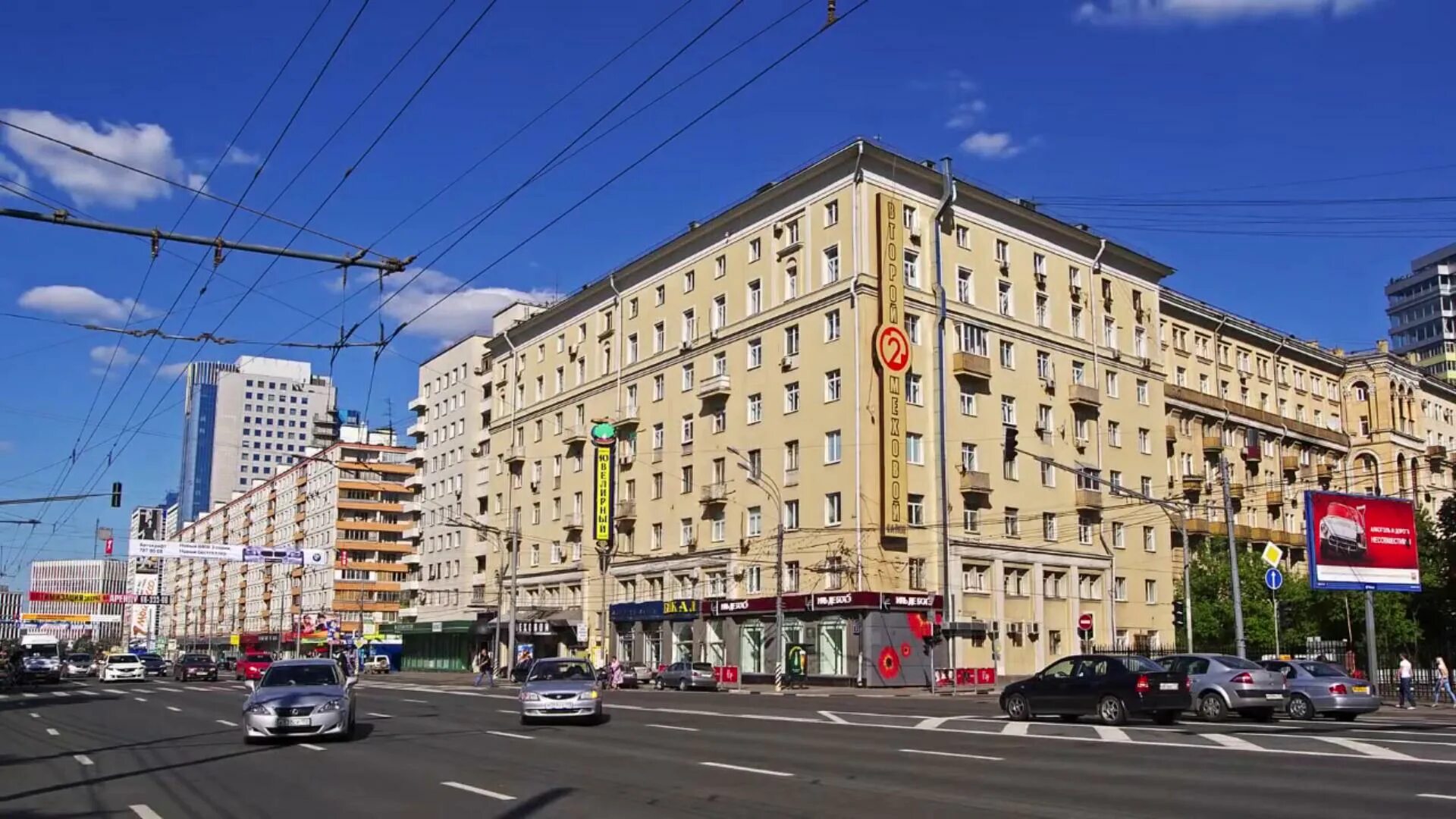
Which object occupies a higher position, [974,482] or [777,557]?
[974,482]

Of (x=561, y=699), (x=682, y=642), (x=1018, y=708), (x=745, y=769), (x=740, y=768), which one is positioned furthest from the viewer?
(x=682, y=642)

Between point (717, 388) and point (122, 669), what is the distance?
31.2 meters

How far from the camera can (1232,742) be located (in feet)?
64.2

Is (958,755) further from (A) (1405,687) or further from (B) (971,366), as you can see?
(B) (971,366)

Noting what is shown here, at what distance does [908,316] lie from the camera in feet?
188

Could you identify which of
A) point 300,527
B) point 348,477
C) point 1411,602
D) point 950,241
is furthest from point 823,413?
point 300,527

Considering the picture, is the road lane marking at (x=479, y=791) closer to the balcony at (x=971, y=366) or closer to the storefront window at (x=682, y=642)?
the balcony at (x=971, y=366)

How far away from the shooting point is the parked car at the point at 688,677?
52.6 metres

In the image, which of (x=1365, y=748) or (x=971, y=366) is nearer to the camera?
(x=1365, y=748)

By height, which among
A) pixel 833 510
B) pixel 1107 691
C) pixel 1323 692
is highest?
pixel 833 510

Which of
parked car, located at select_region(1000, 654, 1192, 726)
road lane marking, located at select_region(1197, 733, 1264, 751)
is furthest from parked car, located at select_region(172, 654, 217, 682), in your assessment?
road lane marking, located at select_region(1197, 733, 1264, 751)

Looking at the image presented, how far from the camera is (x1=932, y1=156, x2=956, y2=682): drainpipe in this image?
5234 cm

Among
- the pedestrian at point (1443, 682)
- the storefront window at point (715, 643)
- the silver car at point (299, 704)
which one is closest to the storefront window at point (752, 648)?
the storefront window at point (715, 643)

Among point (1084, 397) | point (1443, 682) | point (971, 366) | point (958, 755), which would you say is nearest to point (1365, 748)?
point (958, 755)
